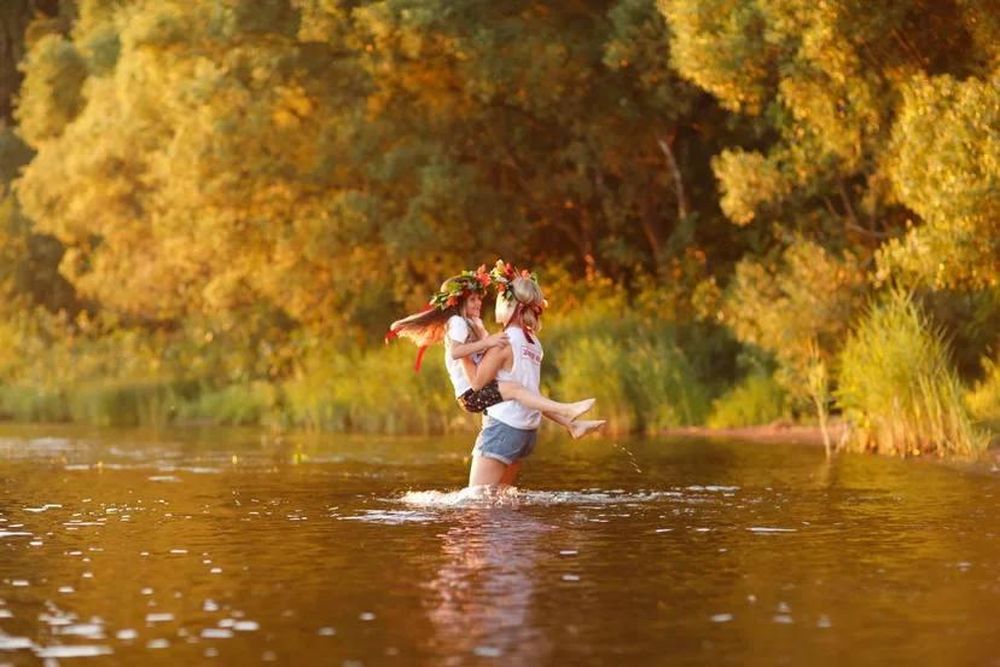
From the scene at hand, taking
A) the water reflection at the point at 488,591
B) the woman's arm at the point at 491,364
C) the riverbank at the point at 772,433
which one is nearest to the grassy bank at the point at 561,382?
the riverbank at the point at 772,433

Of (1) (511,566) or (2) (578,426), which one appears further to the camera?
(2) (578,426)

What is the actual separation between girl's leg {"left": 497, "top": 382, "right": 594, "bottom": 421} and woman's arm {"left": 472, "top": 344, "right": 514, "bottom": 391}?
14 centimetres

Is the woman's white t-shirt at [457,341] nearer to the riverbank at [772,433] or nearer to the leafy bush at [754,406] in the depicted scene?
the riverbank at [772,433]

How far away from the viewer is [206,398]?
4662 centimetres

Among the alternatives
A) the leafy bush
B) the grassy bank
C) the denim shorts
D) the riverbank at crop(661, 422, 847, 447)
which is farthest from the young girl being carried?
the leafy bush

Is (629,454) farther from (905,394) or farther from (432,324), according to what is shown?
(432,324)

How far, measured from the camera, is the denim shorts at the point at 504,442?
19188 millimetres

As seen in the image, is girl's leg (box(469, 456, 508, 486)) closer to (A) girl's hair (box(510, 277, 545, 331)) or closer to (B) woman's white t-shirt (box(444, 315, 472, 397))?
(B) woman's white t-shirt (box(444, 315, 472, 397))

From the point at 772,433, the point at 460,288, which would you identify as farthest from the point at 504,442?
the point at 772,433

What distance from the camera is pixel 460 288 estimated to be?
1927cm

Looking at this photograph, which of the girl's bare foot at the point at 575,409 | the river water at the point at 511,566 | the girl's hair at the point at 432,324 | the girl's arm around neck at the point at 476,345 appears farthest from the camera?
the girl's hair at the point at 432,324

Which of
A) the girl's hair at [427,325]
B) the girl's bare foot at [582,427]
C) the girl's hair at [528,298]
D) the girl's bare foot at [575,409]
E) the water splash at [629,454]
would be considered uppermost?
the girl's hair at [528,298]

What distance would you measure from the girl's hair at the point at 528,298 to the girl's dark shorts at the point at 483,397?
63cm

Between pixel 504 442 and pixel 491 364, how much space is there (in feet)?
2.33
